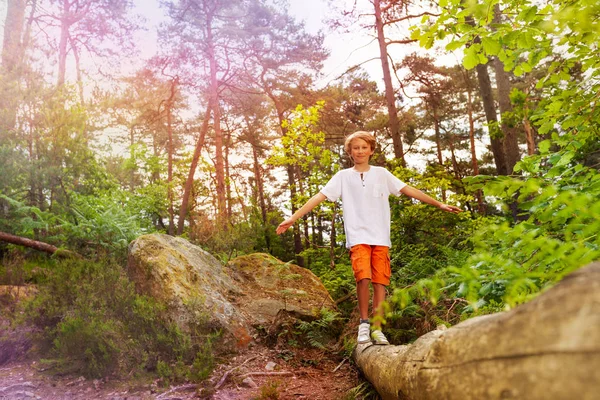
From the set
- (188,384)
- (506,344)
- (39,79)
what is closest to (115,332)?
(188,384)

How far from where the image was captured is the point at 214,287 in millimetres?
5898

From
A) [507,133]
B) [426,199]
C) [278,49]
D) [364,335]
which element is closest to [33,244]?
[364,335]

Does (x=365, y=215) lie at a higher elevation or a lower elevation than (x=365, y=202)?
lower

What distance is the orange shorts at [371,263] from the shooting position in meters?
3.96

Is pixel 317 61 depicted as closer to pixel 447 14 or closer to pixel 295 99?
pixel 295 99

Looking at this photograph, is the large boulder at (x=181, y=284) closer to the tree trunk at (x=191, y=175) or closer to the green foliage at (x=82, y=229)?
the green foliage at (x=82, y=229)

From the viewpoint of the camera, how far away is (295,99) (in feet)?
59.5

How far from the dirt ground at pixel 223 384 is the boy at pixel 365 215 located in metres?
0.64

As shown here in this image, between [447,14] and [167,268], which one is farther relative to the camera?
[167,268]

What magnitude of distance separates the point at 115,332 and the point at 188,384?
103cm

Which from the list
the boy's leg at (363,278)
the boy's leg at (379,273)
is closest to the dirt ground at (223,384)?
the boy's leg at (363,278)

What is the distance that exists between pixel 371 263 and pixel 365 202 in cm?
63

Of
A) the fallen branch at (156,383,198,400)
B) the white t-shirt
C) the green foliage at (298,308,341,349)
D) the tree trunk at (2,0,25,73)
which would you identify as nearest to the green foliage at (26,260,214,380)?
the fallen branch at (156,383,198,400)

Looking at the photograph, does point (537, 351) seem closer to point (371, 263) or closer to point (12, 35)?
point (371, 263)
